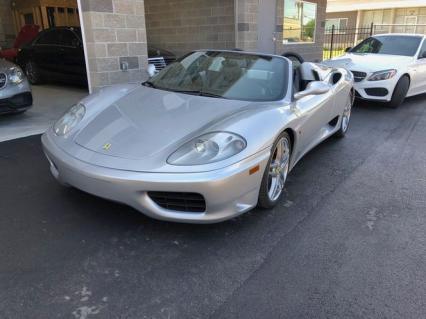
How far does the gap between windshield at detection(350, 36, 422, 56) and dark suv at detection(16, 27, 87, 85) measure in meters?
6.06

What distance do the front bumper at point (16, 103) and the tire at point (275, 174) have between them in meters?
4.11

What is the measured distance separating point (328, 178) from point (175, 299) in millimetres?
2316

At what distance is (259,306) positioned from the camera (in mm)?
2086

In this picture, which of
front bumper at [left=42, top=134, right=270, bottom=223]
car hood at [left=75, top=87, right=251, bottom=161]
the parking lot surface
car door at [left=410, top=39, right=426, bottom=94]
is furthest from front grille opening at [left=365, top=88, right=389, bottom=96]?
front bumper at [left=42, top=134, right=270, bottom=223]

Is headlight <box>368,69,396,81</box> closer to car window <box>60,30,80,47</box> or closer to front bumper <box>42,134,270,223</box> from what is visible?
front bumper <box>42,134,270,223</box>

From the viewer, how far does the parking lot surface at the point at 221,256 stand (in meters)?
2.09

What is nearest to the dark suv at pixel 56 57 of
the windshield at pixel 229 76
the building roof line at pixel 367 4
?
the windshield at pixel 229 76

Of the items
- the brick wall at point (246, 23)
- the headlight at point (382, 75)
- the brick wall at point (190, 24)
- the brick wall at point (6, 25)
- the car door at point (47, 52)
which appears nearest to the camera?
the headlight at point (382, 75)

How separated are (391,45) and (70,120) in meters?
7.29

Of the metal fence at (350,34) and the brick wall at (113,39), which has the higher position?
the brick wall at (113,39)

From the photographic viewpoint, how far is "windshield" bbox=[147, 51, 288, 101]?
11.2 ft

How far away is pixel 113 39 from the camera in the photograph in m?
6.32

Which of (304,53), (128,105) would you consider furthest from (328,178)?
(304,53)

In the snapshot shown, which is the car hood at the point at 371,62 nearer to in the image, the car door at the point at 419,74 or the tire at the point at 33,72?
the car door at the point at 419,74
